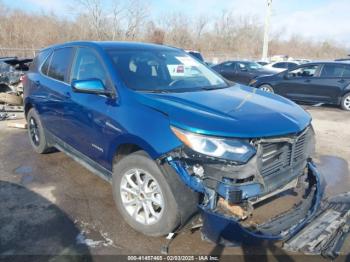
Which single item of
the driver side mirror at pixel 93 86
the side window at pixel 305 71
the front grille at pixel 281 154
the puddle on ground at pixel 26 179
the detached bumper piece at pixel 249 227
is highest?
the driver side mirror at pixel 93 86

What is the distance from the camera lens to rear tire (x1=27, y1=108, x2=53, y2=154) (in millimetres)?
5379

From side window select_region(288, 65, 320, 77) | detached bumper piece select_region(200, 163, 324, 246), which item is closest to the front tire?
detached bumper piece select_region(200, 163, 324, 246)

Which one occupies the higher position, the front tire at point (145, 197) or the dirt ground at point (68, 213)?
the front tire at point (145, 197)

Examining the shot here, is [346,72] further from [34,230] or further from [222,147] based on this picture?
[34,230]

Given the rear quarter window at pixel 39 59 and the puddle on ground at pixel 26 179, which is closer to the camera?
the puddle on ground at pixel 26 179

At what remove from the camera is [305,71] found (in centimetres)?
1152

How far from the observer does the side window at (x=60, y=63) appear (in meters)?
4.52

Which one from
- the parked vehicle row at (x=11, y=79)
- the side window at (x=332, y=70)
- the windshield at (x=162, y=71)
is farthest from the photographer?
the side window at (x=332, y=70)

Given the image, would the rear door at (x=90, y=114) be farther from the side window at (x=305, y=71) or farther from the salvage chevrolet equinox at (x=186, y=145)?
the side window at (x=305, y=71)

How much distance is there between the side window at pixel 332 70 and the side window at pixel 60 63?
29.4 ft

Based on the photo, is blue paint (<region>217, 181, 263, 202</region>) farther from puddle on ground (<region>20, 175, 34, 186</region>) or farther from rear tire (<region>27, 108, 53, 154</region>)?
rear tire (<region>27, 108, 53, 154</region>)

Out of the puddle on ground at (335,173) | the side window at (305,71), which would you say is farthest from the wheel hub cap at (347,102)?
the puddle on ground at (335,173)

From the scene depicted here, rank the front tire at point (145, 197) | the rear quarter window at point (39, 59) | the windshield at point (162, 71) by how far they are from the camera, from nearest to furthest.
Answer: the front tire at point (145, 197), the windshield at point (162, 71), the rear quarter window at point (39, 59)

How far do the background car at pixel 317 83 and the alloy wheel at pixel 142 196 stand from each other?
932 cm
